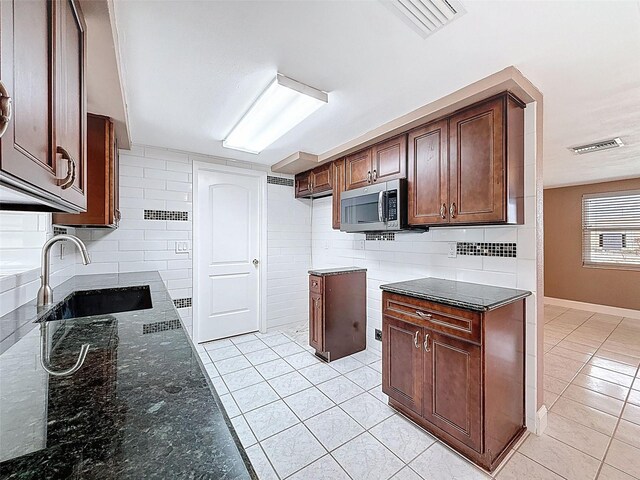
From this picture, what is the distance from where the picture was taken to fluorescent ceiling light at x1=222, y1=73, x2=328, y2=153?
1885 mm

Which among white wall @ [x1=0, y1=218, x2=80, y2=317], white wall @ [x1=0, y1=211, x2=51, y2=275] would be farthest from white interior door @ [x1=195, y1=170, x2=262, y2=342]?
white wall @ [x1=0, y1=211, x2=51, y2=275]

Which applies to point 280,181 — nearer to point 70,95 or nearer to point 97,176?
point 97,176

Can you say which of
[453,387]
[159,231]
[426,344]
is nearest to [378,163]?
[426,344]

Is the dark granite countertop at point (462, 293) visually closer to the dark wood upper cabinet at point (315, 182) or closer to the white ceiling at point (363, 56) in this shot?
the white ceiling at point (363, 56)

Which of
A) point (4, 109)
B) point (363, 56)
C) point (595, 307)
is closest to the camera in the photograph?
point (4, 109)

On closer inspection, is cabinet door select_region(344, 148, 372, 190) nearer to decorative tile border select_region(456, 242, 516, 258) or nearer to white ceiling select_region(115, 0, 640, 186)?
white ceiling select_region(115, 0, 640, 186)

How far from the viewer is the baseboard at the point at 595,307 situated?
440 centimetres

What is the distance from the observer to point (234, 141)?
9.30 ft

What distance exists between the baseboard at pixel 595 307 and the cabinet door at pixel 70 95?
669 centimetres

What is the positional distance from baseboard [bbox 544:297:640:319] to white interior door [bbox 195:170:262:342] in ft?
17.5

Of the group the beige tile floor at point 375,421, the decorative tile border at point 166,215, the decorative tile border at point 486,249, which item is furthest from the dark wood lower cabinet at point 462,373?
the decorative tile border at point 166,215

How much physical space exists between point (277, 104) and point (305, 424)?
2.27m

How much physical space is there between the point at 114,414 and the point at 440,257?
2485 mm

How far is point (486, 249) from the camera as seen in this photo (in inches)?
86.2
